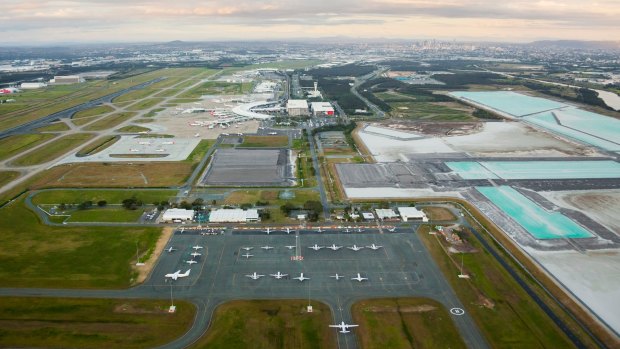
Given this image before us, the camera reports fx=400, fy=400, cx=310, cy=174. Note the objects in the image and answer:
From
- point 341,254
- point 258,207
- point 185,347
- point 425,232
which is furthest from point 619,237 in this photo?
point 185,347

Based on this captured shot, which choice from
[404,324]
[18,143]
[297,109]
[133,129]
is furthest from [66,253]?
[297,109]

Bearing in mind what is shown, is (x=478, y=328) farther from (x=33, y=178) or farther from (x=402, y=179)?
(x=33, y=178)

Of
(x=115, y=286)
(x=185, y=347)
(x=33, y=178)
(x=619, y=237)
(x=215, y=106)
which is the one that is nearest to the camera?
(x=185, y=347)

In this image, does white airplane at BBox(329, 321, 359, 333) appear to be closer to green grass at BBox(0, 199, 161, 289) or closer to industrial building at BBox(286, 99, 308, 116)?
green grass at BBox(0, 199, 161, 289)

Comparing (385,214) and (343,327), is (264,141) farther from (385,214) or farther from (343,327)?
(343,327)

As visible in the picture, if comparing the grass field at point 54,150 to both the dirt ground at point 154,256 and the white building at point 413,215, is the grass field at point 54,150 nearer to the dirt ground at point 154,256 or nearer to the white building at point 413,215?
the dirt ground at point 154,256

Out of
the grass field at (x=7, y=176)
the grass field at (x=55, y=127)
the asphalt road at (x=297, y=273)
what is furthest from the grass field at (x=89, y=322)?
the grass field at (x=55, y=127)
